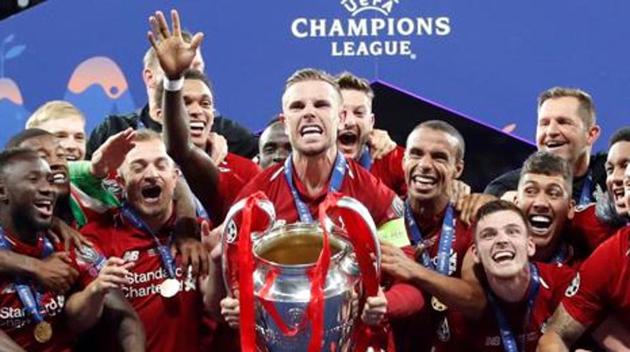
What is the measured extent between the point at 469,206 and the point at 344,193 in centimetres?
52

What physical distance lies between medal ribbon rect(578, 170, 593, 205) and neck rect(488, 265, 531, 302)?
0.62 metres

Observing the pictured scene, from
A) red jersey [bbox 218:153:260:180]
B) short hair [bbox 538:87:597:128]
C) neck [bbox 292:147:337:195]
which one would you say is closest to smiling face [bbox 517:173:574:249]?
short hair [bbox 538:87:597:128]

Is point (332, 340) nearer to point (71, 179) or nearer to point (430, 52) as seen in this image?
point (71, 179)

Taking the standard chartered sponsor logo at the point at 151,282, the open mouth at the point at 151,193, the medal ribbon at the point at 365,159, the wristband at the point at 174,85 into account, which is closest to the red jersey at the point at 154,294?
the standard chartered sponsor logo at the point at 151,282

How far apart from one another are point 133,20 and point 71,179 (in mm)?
1674

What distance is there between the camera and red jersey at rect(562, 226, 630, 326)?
11.0 feet

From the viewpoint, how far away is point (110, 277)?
10.7 ft

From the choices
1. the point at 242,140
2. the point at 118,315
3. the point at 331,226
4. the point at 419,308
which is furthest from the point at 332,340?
the point at 242,140

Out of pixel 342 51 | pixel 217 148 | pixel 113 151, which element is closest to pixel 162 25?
pixel 113 151

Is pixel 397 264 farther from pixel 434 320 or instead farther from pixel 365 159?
pixel 365 159

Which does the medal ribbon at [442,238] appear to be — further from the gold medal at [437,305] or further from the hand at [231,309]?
the hand at [231,309]

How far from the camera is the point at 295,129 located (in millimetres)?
3281

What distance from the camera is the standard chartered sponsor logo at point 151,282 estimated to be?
360 cm

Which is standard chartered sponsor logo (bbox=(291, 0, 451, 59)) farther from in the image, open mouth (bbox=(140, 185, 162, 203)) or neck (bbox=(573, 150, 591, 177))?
open mouth (bbox=(140, 185, 162, 203))
